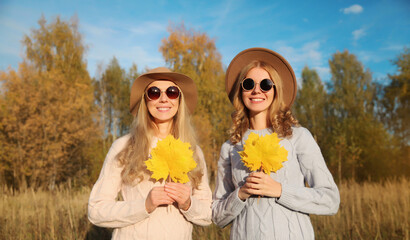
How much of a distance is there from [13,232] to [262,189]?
4524 millimetres

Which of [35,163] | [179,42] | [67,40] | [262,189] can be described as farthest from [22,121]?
[262,189]

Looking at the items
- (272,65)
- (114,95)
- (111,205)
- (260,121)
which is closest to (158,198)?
(111,205)

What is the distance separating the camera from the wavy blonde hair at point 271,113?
91.9 inches

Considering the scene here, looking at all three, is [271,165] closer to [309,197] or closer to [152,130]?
[309,197]

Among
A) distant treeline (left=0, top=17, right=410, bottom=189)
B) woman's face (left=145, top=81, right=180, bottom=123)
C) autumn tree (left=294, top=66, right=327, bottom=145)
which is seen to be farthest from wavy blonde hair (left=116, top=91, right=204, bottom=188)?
autumn tree (left=294, top=66, right=327, bottom=145)

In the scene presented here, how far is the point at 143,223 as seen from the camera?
7.50 ft

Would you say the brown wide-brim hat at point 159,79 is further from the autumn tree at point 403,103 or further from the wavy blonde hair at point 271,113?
the autumn tree at point 403,103

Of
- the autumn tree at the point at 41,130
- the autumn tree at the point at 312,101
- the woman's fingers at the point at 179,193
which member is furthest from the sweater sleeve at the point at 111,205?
the autumn tree at the point at 312,101

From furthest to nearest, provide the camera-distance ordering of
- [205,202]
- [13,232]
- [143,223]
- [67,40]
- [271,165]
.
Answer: [67,40], [13,232], [205,202], [143,223], [271,165]

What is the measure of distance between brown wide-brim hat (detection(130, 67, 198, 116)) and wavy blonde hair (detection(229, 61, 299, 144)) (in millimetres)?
517

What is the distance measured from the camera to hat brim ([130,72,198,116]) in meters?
2.67

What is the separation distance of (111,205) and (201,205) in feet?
2.54

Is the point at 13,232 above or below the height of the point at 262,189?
below

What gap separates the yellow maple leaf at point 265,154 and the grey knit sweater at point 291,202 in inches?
9.5
